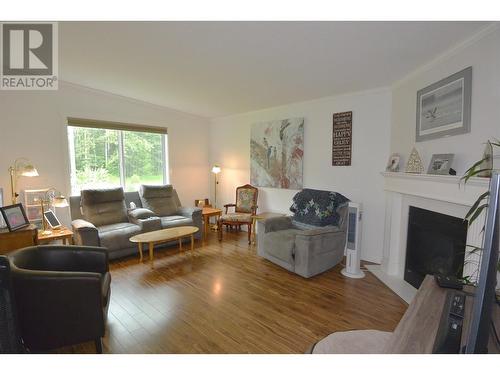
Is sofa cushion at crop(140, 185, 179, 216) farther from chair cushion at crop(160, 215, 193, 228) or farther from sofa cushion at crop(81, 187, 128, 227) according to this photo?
sofa cushion at crop(81, 187, 128, 227)

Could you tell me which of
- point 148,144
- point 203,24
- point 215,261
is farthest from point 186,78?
point 215,261

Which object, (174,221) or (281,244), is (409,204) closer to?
(281,244)

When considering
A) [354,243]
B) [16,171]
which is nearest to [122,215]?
[16,171]

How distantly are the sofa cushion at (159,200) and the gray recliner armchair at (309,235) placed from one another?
6.18ft

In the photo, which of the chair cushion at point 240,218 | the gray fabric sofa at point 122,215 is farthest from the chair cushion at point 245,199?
the gray fabric sofa at point 122,215

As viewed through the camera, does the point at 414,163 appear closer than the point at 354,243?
Yes

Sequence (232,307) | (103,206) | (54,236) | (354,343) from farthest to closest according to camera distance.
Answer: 1. (103,206)
2. (54,236)
3. (232,307)
4. (354,343)

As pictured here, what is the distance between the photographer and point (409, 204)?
2945 millimetres

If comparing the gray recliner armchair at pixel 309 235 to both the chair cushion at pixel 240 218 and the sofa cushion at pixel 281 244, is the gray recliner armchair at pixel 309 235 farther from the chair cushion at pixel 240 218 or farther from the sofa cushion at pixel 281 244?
the chair cushion at pixel 240 218

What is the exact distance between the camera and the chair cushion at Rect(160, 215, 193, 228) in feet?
13.6

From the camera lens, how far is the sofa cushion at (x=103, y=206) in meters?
3.92

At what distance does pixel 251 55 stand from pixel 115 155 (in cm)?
320

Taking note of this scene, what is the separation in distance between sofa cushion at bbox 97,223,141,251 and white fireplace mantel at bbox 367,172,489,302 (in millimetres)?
3236

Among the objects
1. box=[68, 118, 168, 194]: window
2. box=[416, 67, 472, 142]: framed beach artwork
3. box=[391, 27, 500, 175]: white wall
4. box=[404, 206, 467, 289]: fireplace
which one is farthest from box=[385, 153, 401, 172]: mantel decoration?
box=[68, 118, 168, 194]: window
